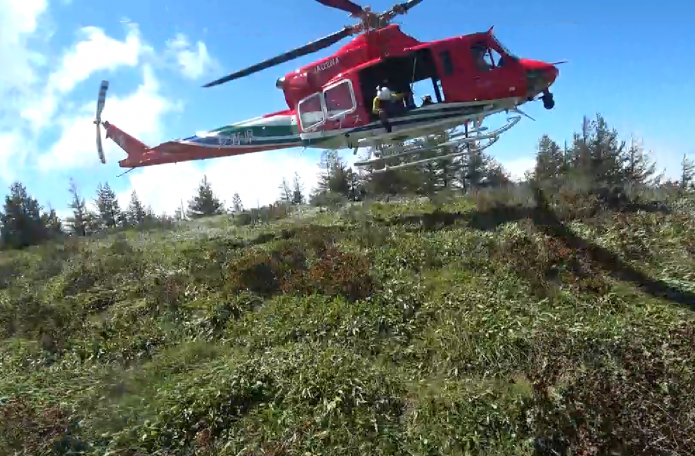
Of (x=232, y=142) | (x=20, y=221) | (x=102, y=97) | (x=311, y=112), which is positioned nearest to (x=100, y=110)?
(x=102, y=97)

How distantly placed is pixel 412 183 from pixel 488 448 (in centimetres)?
2498

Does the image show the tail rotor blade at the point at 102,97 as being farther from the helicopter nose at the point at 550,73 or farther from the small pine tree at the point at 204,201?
the small pine tree at the point at 204,201

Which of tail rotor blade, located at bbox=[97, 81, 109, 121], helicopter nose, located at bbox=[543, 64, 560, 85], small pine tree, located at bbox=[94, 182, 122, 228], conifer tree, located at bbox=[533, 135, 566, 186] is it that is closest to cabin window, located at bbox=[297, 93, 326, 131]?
helicopter nose, located at bbox=[543, 64, 560, 85]

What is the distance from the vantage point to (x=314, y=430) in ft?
18.6

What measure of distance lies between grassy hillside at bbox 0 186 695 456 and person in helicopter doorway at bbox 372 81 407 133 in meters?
2.95

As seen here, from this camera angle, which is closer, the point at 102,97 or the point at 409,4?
the point at 409,4

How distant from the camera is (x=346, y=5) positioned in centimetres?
1137

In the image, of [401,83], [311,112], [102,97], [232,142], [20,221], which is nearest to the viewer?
[401,83]

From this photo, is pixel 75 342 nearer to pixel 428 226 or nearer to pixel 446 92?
pixel 428 226

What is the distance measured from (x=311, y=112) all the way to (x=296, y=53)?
1.90 m

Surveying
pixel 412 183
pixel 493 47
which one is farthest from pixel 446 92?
pixel 412 183

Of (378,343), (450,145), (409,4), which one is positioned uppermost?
(409,4)

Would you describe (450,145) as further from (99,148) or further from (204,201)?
(204,201)

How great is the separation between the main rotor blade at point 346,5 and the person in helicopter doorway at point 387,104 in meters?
1.95
